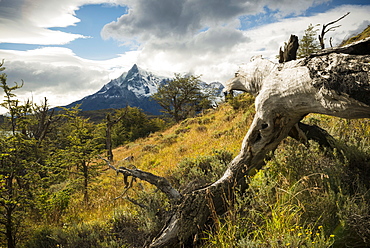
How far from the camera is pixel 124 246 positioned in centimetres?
358

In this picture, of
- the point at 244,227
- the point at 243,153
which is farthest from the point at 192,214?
the point at 243,153

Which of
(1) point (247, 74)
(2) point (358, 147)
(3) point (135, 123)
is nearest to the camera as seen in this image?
(2) point (358, 147)

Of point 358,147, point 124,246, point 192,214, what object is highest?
point 358,147

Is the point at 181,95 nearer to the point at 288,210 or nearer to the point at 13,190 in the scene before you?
the point at 13,190

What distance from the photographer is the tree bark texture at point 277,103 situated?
2059mm

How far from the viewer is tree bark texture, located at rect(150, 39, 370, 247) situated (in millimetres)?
A: 2059

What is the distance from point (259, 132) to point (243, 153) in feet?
1.62

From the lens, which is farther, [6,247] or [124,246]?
[6,247]

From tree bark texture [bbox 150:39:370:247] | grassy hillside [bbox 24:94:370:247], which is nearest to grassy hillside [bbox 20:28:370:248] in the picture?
grassy hillside [bbox 24:94:370:247]

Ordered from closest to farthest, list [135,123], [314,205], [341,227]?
1. [341,227]
2. [314,205]
3. [135,123]

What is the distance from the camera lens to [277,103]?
3031 mm

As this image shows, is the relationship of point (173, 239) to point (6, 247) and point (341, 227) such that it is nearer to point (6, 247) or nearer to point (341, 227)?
point (341, 227)

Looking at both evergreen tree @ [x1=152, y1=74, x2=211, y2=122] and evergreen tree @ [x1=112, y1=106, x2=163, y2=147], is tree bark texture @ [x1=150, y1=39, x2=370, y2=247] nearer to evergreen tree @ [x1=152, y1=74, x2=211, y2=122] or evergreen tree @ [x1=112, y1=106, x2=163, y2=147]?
evergreen tree @ [x1=112, y1=106, x2=163, y2=147]

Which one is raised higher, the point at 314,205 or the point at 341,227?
the point at 314,205
